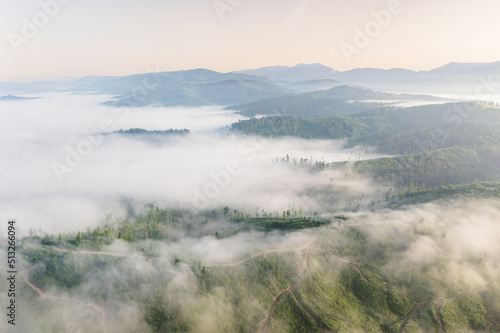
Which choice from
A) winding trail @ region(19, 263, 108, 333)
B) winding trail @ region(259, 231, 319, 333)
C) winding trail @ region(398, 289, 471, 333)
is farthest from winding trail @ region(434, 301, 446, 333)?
winding trail @ region(19, 263, 108, 333)

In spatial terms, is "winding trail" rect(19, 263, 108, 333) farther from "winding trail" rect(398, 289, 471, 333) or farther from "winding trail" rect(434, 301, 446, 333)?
"winding trail" rect(434, 301, 446, 333)

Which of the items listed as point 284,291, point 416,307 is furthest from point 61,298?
point 416,307

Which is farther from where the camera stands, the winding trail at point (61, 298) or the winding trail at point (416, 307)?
the winding trail at point (61, 298)

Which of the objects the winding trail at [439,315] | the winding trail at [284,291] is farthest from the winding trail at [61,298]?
the winding trail at [439,315]

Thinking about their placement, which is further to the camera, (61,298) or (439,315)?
(61,298)

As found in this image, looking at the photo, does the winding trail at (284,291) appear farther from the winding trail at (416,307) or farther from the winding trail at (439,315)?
the winding trail at (439,315)

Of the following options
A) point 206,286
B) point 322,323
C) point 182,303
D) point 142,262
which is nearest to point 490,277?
point 322,323

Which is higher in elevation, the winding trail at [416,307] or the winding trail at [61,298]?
the winding trail at [61,298]

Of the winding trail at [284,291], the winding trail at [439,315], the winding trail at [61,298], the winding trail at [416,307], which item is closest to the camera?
the winding trail at [439,315]

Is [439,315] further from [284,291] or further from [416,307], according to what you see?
[284,291]

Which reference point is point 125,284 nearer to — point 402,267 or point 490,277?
point 402,267

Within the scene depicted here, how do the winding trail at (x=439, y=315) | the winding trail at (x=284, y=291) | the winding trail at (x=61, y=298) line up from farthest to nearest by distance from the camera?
the winding trail at (x=61, y=298)
the winding trail at (x=284, y=291)
the winding trail at (x=439, y=315)
